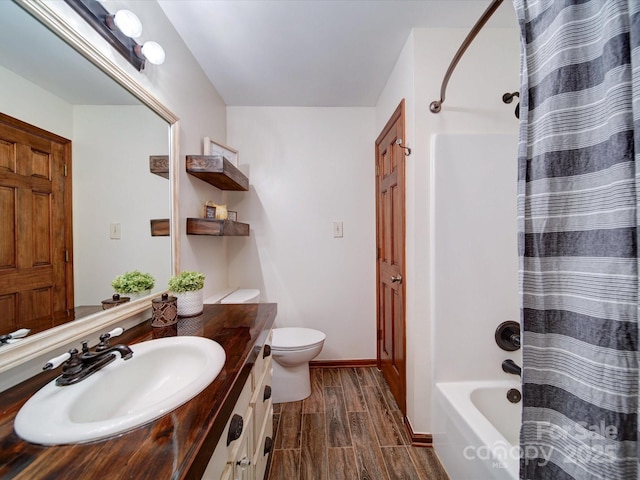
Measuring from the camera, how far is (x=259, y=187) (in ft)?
7.38

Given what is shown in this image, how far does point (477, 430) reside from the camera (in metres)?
1.03

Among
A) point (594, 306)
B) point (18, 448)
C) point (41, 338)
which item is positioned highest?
point (594, 306)

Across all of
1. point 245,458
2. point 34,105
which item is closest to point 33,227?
point 34,105

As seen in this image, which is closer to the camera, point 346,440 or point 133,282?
point 133,282

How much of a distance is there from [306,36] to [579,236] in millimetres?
1658

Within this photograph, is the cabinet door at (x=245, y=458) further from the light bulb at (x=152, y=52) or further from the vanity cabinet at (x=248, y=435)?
the light bulb at (x=152, y=52)

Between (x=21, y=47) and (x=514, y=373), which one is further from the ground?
(x=21, y=47)

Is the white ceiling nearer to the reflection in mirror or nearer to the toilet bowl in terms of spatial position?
the reflection in mirror

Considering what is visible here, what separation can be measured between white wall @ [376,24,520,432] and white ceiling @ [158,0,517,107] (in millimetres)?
111

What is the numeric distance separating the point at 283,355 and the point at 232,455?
104 centimetres

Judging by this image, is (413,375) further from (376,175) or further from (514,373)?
(376,175)

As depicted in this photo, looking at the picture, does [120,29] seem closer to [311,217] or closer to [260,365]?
[260,365]

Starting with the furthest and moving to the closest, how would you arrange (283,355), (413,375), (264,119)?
(264,119) → (283,355) → (413,375)

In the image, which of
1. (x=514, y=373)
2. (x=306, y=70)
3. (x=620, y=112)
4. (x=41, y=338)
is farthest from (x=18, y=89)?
(x=514, y=373)
